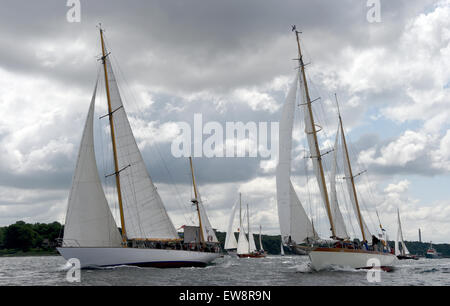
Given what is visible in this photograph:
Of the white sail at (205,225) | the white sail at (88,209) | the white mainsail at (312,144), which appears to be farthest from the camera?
the white sail at (205,225)

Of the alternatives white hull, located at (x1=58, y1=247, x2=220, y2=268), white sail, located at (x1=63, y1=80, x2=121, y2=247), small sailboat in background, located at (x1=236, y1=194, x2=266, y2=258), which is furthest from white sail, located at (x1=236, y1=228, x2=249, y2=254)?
white sail, located at (x1=63, y1=80, x2=121, y2=247)

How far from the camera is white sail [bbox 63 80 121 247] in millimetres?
39500

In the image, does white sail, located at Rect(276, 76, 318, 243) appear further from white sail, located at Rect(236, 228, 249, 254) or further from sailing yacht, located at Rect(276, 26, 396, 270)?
white sail, located at Rect(236, 228, 249, 254)

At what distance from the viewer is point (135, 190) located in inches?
1768

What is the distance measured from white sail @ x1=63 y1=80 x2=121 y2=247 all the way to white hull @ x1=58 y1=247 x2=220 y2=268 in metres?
0.73

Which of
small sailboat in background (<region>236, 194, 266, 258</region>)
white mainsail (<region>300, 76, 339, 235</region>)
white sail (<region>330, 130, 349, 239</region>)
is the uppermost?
white mainsail (<region>300, 76, 339, 235</region>)

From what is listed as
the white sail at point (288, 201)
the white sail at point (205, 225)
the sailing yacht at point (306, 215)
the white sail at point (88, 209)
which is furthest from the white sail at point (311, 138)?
the white sail at point (205, 225)

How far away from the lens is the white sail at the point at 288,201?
4019 centimetres

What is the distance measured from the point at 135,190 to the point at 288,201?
15.6 m

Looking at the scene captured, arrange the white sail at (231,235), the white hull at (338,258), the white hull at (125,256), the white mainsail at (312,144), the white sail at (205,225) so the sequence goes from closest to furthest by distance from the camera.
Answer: the white hull at (338,258) → the white hull at (125,256) → the white mainsail at (312,144) → the white sail at (205,225) → the white sail at (231,235)

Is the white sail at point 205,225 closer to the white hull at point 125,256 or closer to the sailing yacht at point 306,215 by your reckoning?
the white hull at point 125,256

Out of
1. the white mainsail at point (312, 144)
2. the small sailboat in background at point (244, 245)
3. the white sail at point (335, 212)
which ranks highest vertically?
the white mainsail at point (312, 144)
